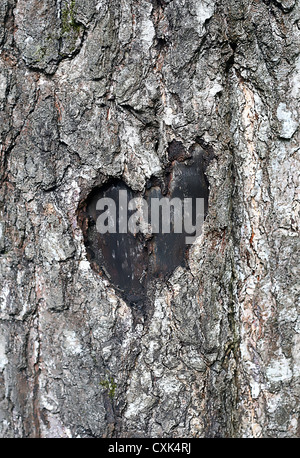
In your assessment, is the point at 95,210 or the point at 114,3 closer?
the point at 114,3

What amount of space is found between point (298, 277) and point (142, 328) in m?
0.59

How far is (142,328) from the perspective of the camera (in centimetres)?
151

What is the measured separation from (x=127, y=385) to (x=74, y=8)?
1.34m

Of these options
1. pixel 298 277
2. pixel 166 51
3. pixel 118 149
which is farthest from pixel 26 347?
pixel 166 51

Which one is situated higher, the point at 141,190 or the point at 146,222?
the point at 141,190

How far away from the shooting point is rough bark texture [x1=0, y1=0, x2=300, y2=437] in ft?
4.63

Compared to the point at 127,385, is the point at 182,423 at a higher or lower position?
lower

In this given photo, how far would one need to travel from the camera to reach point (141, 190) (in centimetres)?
148

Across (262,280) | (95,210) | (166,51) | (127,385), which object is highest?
(166,51)

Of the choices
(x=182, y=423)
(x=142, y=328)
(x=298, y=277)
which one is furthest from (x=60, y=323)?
(x=298, y=277)

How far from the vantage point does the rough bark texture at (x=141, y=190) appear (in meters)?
1.41

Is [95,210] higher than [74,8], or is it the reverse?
[74,8]
